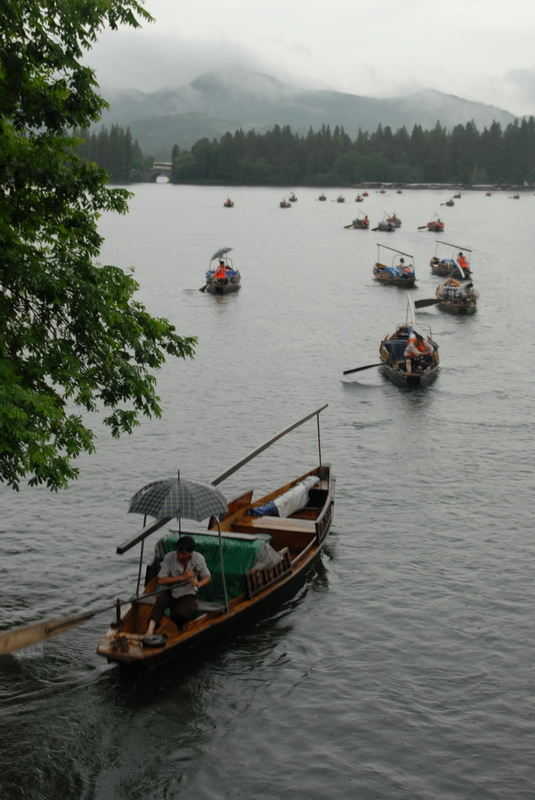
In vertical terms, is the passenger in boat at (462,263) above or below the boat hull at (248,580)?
above

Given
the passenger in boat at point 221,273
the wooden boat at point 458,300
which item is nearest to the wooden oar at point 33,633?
the wooden boat at point 458,300

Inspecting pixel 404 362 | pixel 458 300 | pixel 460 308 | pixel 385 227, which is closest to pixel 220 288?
pixel 458 300

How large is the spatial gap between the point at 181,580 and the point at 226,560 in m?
2.54

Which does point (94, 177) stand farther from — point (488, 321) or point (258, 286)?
point (258, 286)

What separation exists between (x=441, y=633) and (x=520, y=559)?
582cm

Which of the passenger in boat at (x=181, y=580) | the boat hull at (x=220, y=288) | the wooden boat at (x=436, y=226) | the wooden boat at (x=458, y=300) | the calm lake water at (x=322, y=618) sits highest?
the wooden boat at (x=436, y=226)

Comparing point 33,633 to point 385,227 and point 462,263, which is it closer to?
point 462,263

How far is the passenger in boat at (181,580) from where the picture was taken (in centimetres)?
2027

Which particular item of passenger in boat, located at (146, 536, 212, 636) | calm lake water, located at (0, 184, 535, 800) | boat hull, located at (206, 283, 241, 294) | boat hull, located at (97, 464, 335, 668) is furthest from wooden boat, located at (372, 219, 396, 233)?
passenger in boat, located at (146, 536, 212, 636)

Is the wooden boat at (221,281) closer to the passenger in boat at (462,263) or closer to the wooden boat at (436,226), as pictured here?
the passenger in boat at (462,263)

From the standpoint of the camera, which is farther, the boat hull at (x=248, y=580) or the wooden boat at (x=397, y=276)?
the wooden boat at (x=397, y=276)

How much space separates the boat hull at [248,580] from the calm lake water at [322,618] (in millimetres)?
774

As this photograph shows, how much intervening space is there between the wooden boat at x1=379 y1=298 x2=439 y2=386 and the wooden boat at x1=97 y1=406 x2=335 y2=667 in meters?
22.6

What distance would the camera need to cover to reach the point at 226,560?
74.9 feet
